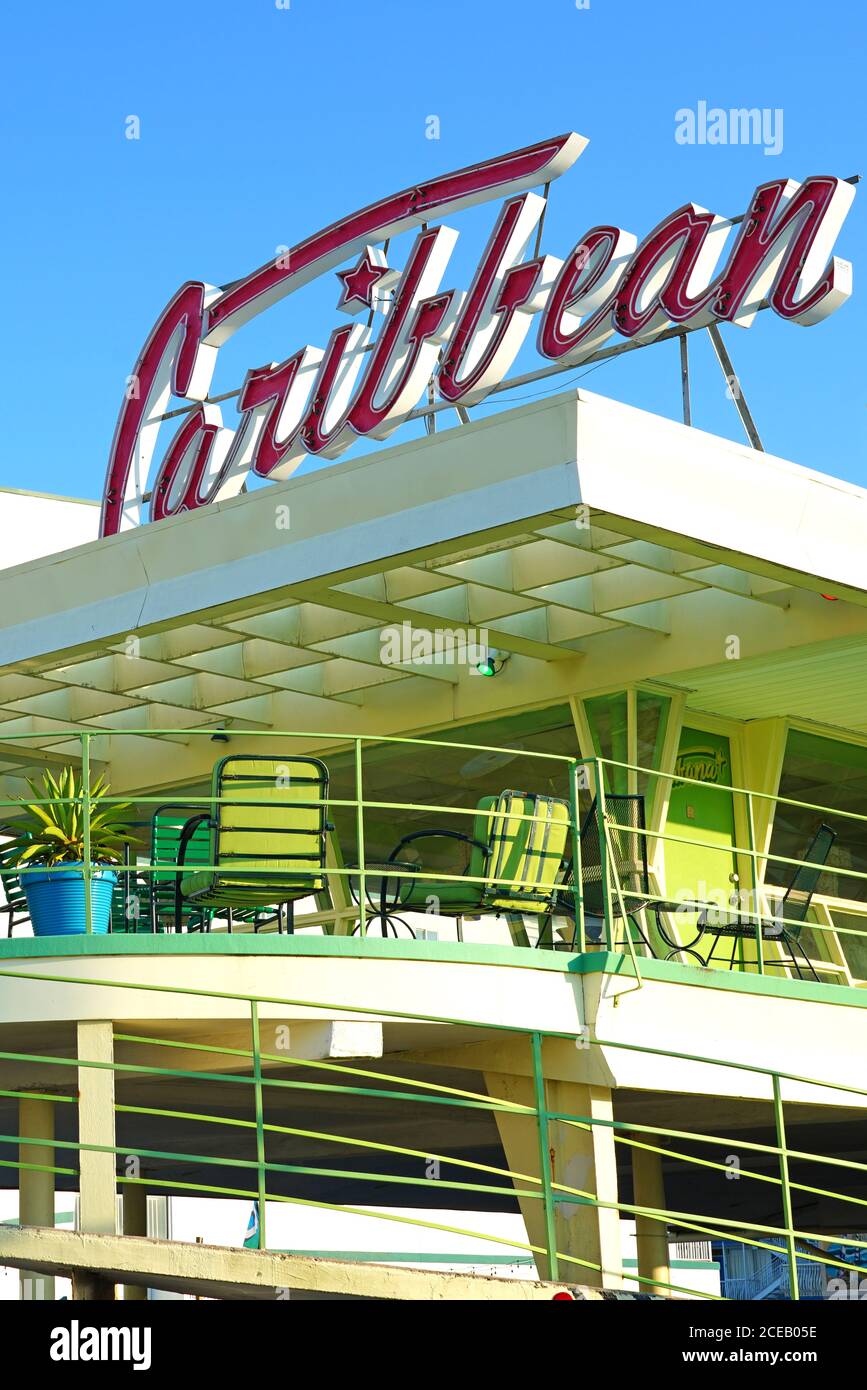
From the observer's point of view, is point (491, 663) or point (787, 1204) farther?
point (491, 663)

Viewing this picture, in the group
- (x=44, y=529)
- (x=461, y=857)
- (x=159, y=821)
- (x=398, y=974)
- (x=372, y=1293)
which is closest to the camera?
(x=372, y=1293)

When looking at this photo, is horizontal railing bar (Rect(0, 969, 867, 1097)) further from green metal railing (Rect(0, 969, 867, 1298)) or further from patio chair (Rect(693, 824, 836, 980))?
patio chair (Rect(693, 824, 836, 980))

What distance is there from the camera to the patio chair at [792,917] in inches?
539

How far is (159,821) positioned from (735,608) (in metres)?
4.83

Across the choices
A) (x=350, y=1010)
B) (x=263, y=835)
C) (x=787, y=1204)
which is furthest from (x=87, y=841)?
(x=787, y=1204)

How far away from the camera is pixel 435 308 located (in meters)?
15.5

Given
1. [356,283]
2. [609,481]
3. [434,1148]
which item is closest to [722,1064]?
[609,481]

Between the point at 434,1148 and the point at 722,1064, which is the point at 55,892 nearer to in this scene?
the point at 722,1064

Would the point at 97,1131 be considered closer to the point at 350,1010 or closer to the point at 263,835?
the point at 350,1010

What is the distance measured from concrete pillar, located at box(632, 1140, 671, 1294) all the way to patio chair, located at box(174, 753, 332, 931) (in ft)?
20.7

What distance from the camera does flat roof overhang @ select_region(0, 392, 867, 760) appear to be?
12.1 metres

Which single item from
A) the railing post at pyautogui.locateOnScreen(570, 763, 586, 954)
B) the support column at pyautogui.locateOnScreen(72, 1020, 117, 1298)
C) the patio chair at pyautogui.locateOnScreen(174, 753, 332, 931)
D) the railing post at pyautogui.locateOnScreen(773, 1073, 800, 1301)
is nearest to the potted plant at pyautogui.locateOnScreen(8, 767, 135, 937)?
the patio chair at pyautogui.locateOnScreen(174, 753, 332, 931)

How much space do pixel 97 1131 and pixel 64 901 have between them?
5.31 ft

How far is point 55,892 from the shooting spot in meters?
11.8
